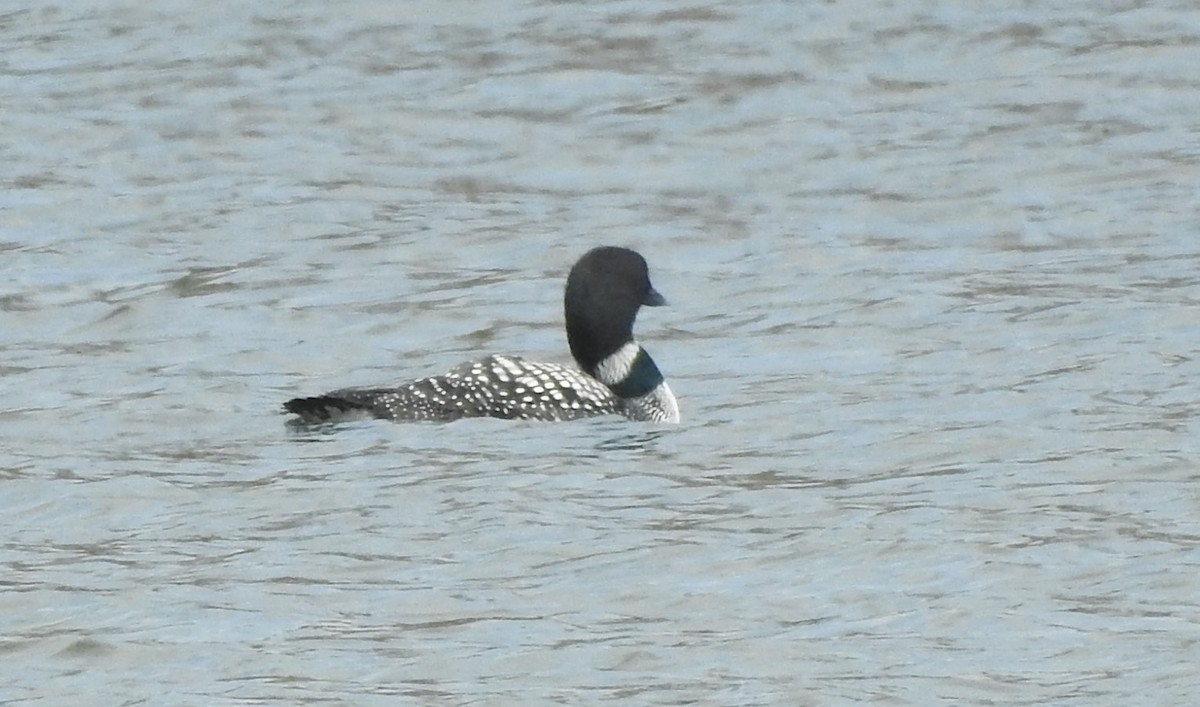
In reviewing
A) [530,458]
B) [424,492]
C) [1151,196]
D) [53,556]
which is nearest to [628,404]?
[530,458]

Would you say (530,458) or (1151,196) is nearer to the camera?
(530,458)

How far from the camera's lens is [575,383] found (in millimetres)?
10531

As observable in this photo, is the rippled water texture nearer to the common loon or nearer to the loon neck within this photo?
the common loon

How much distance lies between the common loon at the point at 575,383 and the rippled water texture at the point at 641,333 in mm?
105

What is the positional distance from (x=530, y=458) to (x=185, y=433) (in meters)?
1.33

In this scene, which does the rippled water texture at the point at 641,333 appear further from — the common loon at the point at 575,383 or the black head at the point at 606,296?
the black head at the point at 606,296

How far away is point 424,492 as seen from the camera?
9.10 metres

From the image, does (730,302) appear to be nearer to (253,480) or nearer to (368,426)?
(368,426)

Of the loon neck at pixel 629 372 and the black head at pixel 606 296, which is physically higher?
the black head at pixel 606 296

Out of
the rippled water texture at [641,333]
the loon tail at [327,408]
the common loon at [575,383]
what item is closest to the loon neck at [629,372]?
the common loon at [575,383]

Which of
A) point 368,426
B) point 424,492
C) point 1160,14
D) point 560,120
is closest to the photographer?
point 424,492

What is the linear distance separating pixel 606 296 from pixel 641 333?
1.72 metres

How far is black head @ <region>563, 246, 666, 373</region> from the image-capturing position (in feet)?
35.3

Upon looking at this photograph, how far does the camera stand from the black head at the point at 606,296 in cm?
1076
